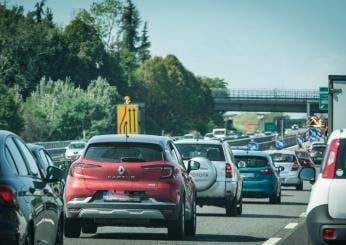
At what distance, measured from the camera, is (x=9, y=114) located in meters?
107

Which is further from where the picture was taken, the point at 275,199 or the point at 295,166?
the point at 295,166

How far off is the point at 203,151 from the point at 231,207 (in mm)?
1287

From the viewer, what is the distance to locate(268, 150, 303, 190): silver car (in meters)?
51.2

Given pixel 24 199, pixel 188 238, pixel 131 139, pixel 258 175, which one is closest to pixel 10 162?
pixel 24 199

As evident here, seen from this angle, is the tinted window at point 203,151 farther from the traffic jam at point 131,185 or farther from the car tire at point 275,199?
the car tire at point 275,199

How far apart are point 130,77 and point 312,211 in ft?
486

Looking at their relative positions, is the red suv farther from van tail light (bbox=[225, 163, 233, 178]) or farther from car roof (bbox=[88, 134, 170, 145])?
van tail light (bbox=[225, 163, 233, 178])

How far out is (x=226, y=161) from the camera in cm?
3025

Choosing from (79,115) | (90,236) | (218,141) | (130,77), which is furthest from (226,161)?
(130,77)

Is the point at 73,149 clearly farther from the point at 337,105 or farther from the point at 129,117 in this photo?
the point at 337,105

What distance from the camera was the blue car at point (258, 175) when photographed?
37.6 m

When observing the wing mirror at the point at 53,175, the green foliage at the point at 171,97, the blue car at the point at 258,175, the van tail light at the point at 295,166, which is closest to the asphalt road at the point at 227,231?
the blue car at the point at 258,175

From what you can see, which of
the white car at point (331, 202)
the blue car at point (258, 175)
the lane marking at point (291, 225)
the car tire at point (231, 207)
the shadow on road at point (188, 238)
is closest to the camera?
the white car at point (331, 202)

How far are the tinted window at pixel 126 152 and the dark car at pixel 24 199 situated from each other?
5.32m
